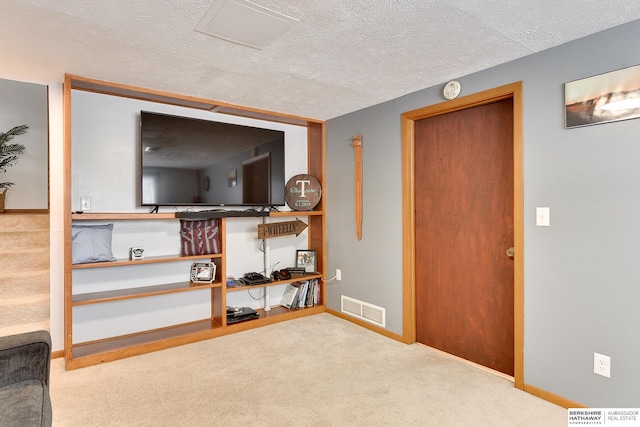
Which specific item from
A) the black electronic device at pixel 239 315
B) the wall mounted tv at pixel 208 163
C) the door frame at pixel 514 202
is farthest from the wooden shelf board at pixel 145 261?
the door frame at pixel 514 202

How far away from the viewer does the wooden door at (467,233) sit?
2.55m

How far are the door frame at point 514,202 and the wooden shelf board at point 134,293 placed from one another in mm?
1773

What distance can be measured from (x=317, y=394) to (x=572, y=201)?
78.3 inches

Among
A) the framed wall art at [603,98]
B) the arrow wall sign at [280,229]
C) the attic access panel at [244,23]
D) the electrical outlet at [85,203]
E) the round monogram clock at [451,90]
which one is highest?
the attic access panel at [244,23]

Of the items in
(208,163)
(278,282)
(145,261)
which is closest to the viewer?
(145,261)

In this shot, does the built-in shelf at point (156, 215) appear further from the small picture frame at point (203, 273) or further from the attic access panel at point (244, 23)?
the attic access panel at point (244, 23)

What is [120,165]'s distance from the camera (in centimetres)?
307

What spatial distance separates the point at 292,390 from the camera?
2336mm

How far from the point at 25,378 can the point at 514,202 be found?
9.53ft

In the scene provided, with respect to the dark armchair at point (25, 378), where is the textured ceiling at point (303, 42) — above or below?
above

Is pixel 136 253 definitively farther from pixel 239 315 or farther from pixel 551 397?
pixel 551 397

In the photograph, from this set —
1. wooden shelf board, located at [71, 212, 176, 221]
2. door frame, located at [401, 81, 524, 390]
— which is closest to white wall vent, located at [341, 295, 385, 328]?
door frame, located at [401, 81, 524, 390]

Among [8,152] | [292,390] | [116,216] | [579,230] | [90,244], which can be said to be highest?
[8,152]

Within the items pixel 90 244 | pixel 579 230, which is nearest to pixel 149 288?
pixel 90 244
